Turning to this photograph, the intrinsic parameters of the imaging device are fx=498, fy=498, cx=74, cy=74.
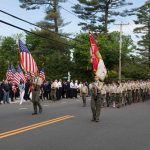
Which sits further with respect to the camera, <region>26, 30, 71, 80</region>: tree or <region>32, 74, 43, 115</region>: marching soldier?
<region>26, 30, 71, 80</region>: tree

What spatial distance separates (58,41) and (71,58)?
311cm

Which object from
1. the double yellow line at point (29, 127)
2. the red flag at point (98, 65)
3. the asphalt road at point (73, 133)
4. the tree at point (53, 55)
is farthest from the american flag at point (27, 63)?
the tree at point (53, 55)

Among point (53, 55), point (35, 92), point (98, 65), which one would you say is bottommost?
point (35, 92)

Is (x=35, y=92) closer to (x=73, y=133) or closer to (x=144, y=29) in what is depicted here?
(x=73, y=133)

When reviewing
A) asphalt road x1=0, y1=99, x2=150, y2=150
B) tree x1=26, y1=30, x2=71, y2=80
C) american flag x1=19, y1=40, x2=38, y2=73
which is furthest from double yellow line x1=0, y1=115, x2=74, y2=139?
tree x1=26, y1=30, x2=71, y2=80

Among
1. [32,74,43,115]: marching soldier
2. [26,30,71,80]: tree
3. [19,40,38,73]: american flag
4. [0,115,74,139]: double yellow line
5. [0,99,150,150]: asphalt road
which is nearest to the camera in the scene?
[0,99,150,150]: asphalt road

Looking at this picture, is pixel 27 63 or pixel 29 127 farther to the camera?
pixel 27 63

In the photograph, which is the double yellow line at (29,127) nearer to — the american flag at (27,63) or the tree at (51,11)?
the american flag at (27,63)

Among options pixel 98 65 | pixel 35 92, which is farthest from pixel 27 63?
pixel 35 92

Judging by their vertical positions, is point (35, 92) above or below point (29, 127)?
above

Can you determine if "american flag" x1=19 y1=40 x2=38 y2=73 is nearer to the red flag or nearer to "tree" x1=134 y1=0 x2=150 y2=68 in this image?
the red flag

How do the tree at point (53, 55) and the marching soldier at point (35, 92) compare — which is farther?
the tree at point (53, 55)

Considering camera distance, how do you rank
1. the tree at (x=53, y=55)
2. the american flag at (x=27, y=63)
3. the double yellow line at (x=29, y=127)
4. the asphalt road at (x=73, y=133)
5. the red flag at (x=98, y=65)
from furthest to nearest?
the tree at (x=53, y=55) < the american flag at (x=27, y=63) < the red flag at (x=98, y=65) < the double yellow line at (x=29, y=127) < the asphalt road at (x=73, y=133)

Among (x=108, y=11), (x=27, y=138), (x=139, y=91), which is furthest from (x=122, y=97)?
(x=108, y=11)
